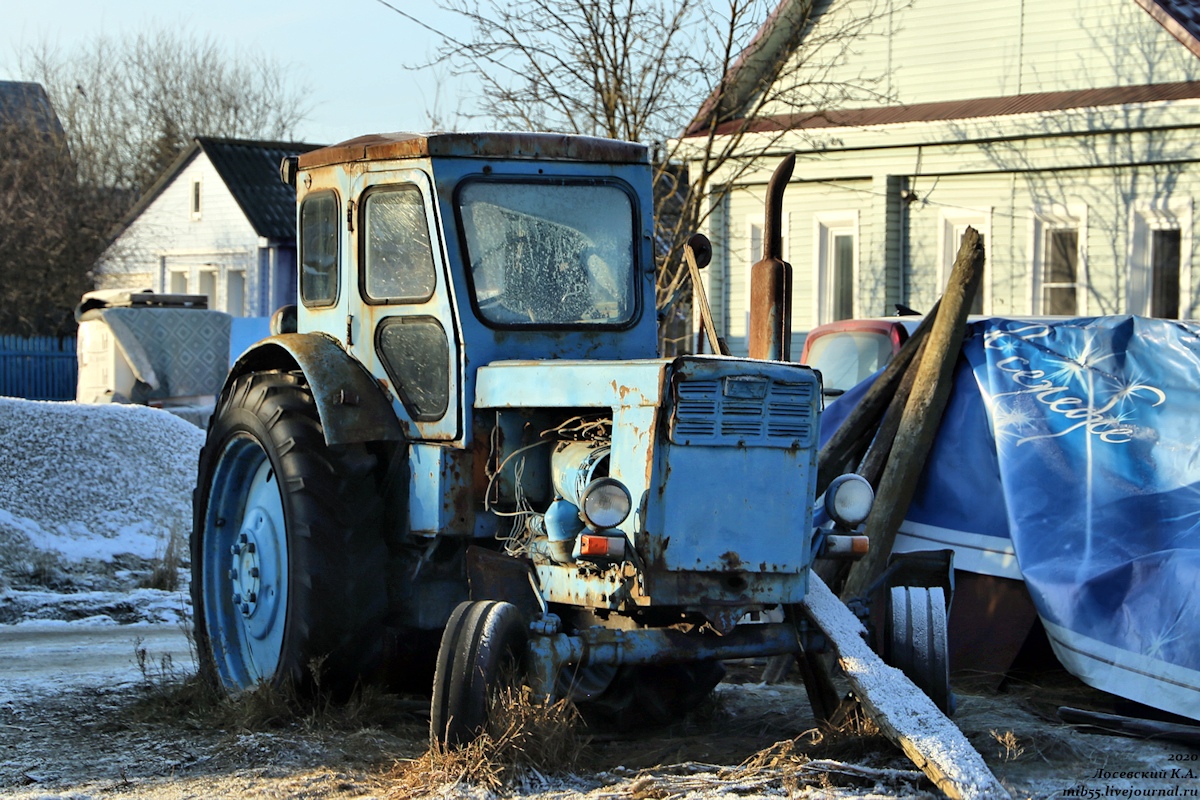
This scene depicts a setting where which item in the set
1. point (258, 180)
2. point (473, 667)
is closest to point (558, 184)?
point (473, 667)

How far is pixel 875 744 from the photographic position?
5.37m

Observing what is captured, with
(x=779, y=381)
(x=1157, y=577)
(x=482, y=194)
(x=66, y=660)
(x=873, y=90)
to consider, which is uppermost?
(x=873, y=90)

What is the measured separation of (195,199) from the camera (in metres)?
37.5

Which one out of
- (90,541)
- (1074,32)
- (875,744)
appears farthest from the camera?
(1074,32)

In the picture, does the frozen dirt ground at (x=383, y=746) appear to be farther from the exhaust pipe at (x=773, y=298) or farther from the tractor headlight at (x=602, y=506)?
the exhaust pipe at (x=773, y=298)

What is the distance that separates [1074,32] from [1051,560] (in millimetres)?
11397

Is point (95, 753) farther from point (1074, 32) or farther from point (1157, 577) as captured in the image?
point (1074, 32)

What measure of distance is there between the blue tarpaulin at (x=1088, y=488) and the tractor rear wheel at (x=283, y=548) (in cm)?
310

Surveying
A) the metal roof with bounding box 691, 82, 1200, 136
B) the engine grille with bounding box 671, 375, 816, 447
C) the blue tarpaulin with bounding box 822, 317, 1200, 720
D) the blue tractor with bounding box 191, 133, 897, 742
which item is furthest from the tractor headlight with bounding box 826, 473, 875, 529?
the metal roof with bounding box 691, 82, 1200, 136

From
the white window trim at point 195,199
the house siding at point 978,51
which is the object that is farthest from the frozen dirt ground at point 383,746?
the white window trim at point 195,199

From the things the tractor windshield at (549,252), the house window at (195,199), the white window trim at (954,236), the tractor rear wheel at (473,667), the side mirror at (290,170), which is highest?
the house window at (195,199)

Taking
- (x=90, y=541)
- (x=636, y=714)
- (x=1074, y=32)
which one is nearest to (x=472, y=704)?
(x=636, y=714)

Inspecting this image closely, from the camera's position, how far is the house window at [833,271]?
62.1ft

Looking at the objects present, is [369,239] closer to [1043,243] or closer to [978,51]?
[1043,243]
